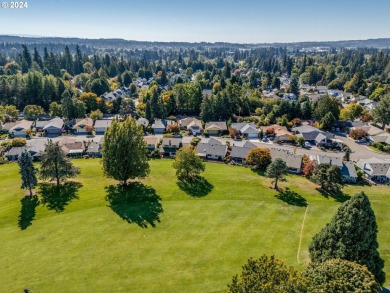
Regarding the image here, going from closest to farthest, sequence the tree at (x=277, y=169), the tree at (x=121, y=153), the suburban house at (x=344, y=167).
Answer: the tree at (x=121, y=153) → the tree at (x=277, y=169) → the suburban house at (x=344, y=167)

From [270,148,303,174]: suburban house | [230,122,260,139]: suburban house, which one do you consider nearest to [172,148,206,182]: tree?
[270,148,303,174]: suburban house

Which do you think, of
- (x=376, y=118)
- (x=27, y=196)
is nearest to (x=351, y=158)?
(x=376, y=118)

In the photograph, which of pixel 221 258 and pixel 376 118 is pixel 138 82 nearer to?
pixel 376 118

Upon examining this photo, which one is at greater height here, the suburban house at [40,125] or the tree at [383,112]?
the tree at [383,112]

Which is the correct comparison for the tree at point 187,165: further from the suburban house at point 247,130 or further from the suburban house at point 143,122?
the suburban house at point 143,122

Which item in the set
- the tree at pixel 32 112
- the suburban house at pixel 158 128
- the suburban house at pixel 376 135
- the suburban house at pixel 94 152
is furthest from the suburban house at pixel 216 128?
the tree at pixel 32 112

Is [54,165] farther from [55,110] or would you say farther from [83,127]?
[55,110]

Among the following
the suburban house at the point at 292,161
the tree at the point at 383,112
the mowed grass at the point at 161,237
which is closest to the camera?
the mowed grass at the point at 161,237
